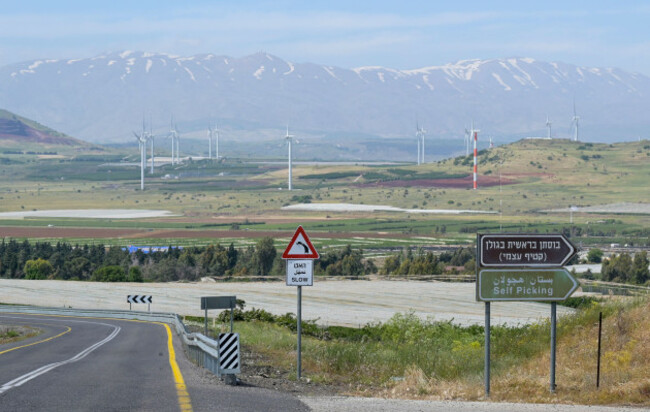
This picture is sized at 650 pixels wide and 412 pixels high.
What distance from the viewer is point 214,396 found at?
65.5 ft

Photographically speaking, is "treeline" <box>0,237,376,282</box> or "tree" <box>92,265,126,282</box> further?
"treeline" <box>0,237,376,282</box>

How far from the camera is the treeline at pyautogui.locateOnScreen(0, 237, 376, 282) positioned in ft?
388

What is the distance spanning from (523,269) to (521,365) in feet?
16.6

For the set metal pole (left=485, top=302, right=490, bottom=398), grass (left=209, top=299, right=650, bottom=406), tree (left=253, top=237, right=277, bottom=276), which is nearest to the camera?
metal pole (left=485, top=302, right=490, bottom=398)

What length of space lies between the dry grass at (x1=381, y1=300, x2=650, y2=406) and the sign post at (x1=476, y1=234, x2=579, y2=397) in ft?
1.93

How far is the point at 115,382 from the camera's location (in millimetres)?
22938

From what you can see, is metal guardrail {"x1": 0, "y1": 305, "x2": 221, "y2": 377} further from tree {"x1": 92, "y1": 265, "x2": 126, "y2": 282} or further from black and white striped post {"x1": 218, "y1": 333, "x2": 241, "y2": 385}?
tree {"x1": 92, "y1": 265, "x2": 126, "y2": 282}

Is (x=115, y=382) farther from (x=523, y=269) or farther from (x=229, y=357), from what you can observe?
(x=523, y=269)

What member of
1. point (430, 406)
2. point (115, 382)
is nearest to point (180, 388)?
point (115, 382)

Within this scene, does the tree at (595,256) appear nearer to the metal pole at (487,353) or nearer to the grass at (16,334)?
the grass at (16,334)

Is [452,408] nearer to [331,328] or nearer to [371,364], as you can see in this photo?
[371,364]

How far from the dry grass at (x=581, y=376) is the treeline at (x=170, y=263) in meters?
90.5

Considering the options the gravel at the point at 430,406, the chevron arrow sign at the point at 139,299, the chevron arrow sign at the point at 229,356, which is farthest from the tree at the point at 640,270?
the gravel at the point at 430,406

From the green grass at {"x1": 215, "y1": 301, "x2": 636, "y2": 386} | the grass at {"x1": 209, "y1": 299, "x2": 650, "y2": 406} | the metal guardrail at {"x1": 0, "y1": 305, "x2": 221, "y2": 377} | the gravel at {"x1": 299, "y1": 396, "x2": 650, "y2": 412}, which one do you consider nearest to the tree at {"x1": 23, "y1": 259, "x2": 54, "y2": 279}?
the metal guardrail at {"x1": 0, "y1": 305, "x2": 221, "y2": 377}
